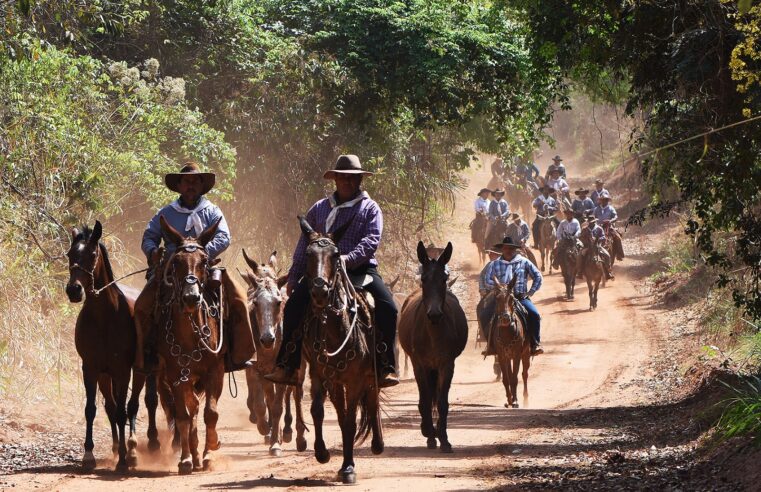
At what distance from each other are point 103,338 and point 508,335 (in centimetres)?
807

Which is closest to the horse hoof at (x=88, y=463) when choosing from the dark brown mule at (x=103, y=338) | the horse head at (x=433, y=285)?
the dark brown mule at (x=103, y=338)

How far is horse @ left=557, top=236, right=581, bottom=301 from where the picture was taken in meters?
31.9

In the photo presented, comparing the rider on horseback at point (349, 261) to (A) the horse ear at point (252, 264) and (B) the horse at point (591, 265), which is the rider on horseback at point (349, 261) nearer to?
(A) the horse ear at point (252, 264)

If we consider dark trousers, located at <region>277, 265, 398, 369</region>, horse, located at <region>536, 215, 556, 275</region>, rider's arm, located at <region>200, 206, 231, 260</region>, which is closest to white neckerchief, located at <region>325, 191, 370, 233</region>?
dark trousers, located at <region>277, 265, 398, 369</region>

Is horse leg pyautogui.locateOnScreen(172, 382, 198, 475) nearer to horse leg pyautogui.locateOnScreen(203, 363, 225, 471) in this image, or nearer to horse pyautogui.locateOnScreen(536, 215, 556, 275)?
horse leg pyautogui.locateOnScreen(203, 363, 225, 471)

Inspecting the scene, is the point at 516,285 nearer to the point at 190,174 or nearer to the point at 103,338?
the point at 190,174

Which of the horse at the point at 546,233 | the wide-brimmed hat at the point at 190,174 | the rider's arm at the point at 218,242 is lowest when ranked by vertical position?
the rider's arm at the point at 218,242

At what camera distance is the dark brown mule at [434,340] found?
41.9ft

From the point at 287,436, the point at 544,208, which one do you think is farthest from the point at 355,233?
the point at 544,208

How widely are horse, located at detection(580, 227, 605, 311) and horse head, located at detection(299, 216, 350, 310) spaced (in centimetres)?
2140

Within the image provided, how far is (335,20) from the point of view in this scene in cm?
2483

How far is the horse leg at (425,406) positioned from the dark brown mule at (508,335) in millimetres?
4080

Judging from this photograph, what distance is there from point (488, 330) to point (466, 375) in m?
4.67

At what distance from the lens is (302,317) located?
1049 centimetres
